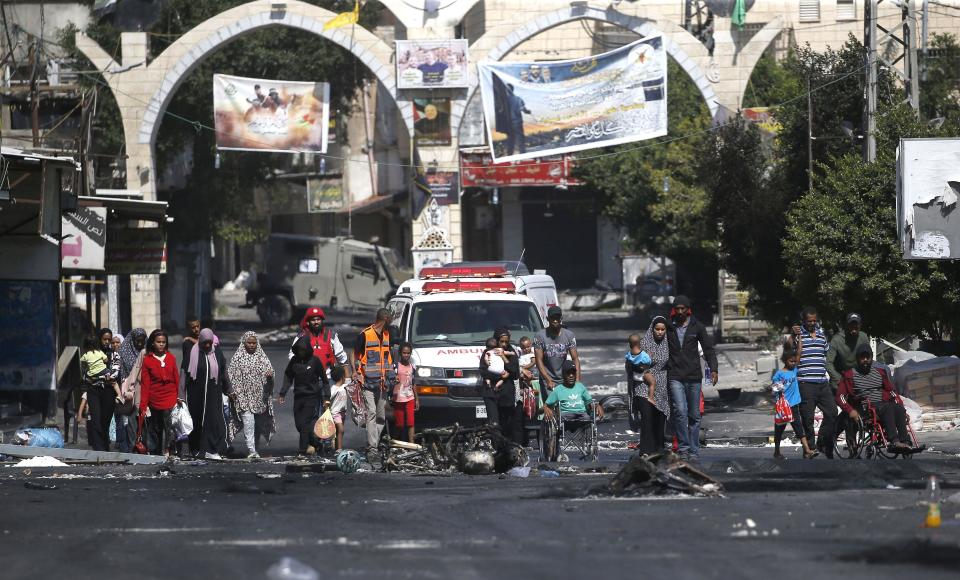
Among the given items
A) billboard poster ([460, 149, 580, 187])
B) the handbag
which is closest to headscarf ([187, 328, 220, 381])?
the handbag

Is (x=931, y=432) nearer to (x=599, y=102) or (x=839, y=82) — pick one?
(x=839, y=82)

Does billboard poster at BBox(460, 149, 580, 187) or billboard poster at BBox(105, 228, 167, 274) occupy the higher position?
billboard poster at BBox(460, 149, 580, 187)

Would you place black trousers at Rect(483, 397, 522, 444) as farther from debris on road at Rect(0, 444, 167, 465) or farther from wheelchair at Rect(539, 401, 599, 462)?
debris on road at Rect(0, 444, 167, 465)

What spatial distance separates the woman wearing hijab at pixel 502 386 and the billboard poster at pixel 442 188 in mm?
20853

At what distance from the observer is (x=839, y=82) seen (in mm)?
25375

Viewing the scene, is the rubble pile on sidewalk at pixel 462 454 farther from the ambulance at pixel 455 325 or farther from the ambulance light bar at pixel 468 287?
the ambulance light bar at pixel 468 287

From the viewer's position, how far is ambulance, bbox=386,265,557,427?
16672mm

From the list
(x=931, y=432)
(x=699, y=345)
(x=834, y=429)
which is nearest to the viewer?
(x=834, y=429)

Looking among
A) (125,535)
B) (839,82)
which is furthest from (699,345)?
(839,82)

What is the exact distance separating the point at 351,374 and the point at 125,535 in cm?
693

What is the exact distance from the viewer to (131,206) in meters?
21.6

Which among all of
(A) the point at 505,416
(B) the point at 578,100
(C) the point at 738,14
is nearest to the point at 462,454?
(A) the point at 505,416

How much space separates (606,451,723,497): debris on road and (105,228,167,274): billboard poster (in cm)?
1410

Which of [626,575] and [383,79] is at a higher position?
[383,79]
